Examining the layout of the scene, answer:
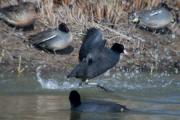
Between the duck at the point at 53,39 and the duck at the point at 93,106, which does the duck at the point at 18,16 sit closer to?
the duck at the point at 53,39

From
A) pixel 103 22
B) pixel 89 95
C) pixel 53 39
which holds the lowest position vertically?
pixel 89 95

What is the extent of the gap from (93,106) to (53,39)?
4.15 meters

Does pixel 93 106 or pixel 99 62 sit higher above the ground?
pixel 99 62

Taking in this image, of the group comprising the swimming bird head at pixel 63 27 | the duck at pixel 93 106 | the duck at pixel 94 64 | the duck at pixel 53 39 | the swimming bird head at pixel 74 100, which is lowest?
the duck at pixel 93 106

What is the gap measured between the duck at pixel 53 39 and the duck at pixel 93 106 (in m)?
3.73

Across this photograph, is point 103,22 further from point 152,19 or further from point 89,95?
point 89,95

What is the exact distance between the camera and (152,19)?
14383 mm

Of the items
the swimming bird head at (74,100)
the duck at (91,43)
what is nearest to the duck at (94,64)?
the duck at (91,43)

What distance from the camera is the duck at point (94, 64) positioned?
10961 millimetres

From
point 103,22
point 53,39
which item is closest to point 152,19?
point 103,22

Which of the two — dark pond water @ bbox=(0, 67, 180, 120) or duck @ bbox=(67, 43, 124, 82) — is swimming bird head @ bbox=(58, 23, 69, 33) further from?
duck @ bbox=(67, 43, 124, 82)

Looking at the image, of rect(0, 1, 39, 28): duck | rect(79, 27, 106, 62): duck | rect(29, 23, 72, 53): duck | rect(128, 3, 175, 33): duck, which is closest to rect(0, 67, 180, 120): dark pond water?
rect(79, 27, 106, 62): duck

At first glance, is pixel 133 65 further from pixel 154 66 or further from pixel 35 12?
pixel 35 12

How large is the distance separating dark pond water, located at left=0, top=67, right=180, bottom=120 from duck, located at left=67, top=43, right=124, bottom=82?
0.83ft
